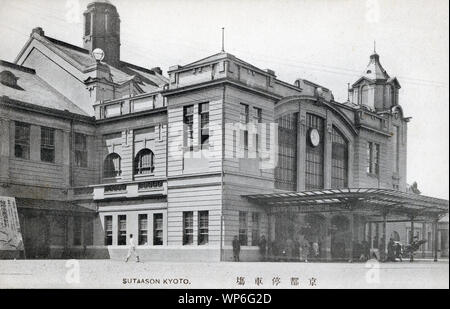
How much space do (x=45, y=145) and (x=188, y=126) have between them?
10236 millimetres

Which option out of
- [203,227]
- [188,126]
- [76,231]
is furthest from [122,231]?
[188,126]

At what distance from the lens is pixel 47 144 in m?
38.8

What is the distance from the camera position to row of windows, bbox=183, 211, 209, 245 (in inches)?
1302

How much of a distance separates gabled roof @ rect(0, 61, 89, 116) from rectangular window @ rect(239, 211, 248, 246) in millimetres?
14744

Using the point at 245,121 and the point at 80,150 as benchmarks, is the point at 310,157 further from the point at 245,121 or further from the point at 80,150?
the point at 80,150

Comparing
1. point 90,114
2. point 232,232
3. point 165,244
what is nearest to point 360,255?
point 232,232

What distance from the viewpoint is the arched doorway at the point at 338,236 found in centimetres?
3744

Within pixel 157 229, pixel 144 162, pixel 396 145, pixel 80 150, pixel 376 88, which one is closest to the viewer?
pixel 157 229

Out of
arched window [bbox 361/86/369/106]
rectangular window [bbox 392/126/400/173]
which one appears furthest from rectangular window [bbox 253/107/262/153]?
rectangular window [bbox 392/126/400/173]

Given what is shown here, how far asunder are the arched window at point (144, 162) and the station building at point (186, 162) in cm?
12

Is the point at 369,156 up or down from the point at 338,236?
up

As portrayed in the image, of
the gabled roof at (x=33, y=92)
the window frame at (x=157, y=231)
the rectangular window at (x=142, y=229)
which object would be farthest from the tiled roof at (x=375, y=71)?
the rectangular window at (x=142, y=229)

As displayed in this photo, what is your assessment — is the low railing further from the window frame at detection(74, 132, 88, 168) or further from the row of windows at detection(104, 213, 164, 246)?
the window frame at detection(74, 132, 88, 168)
